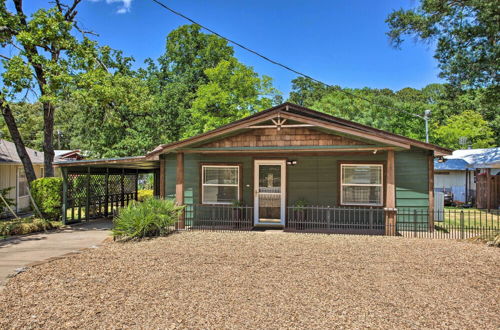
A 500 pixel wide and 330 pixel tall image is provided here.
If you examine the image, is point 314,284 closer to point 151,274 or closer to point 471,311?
point 471,311

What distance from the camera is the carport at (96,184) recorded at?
11.6 metres

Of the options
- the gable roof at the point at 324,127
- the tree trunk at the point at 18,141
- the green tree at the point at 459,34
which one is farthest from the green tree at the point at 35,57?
the green tree at the point at 459,34

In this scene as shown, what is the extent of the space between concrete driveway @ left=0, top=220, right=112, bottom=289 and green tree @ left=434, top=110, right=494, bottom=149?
28.7 metres

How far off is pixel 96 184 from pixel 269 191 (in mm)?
7817

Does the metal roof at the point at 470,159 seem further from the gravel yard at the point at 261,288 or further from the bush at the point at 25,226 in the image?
the bush at the point at 25,226

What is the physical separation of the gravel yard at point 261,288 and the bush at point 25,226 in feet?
14.1

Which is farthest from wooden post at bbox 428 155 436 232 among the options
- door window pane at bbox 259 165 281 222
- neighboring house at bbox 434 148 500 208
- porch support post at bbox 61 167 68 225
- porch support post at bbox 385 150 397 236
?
porch support post at bbox 61 167 68 225

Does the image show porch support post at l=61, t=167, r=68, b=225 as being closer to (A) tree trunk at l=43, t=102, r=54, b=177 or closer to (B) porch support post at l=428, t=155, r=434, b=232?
(A) tree trunk at l=43, t=102, r=54, b=177

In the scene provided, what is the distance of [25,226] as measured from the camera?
10.6 meters

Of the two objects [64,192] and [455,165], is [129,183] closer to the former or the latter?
[64,192]

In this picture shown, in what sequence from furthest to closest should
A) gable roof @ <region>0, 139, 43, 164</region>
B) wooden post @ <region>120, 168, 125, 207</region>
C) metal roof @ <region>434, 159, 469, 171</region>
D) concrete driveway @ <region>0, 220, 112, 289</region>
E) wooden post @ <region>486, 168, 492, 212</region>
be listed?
metal roof @ <region>434, 159, 469, 171</region> < wooden post @ <region>486, 168, 492, 212</region> < wooden post @ <region>120, 168, 125, 207</region> < gable roof @ <region>0, 139, 43, 164</region> < concrete driveway @ <region>0, 220, 112, 289</region>

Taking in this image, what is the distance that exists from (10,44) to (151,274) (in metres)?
11.5

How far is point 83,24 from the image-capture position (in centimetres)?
1556

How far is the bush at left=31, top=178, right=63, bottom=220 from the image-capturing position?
12164 millimetres
